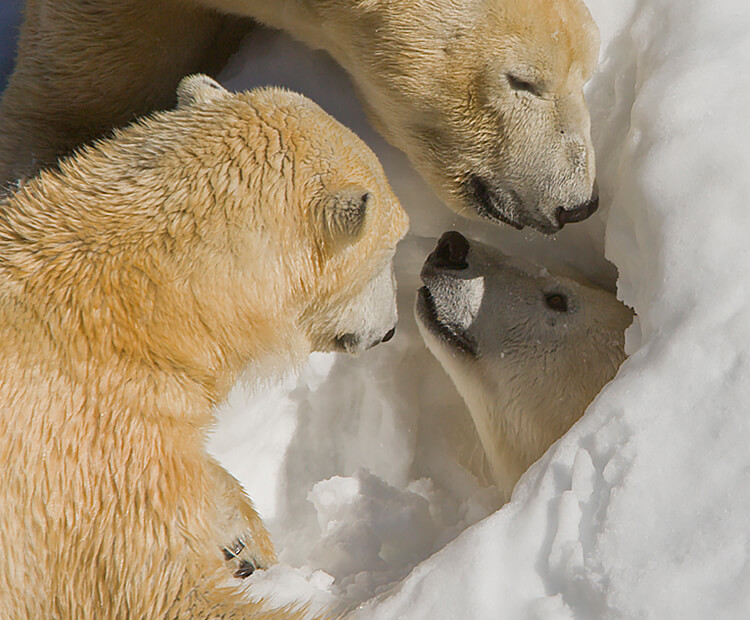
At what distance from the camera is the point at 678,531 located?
1664mm

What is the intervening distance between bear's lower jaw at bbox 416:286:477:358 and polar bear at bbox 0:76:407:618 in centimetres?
41

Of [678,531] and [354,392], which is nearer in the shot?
[678,531]

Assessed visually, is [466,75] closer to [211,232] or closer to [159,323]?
[211,232]

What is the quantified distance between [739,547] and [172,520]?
1133 mm

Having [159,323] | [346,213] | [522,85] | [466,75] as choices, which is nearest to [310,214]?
[346,213]

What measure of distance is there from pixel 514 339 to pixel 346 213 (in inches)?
31.0

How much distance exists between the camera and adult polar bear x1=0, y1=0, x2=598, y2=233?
2305mm

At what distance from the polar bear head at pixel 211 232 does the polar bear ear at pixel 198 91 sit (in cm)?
7

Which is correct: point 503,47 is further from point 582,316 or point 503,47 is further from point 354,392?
point 354,392

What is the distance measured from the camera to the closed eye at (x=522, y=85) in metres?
2.33

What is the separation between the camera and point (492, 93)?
2.33 meters

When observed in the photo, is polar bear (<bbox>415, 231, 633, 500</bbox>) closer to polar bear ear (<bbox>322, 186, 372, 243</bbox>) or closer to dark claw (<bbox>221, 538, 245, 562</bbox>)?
polar bear ear (<bbox>322, 186, 372, 243</bbox>)

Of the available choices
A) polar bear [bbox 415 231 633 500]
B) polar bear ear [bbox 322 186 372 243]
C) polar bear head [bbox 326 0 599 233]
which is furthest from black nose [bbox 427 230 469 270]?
polar bear ear [bbox 322 186 372 243]

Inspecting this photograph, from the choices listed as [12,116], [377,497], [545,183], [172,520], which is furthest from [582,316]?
[12,116]
